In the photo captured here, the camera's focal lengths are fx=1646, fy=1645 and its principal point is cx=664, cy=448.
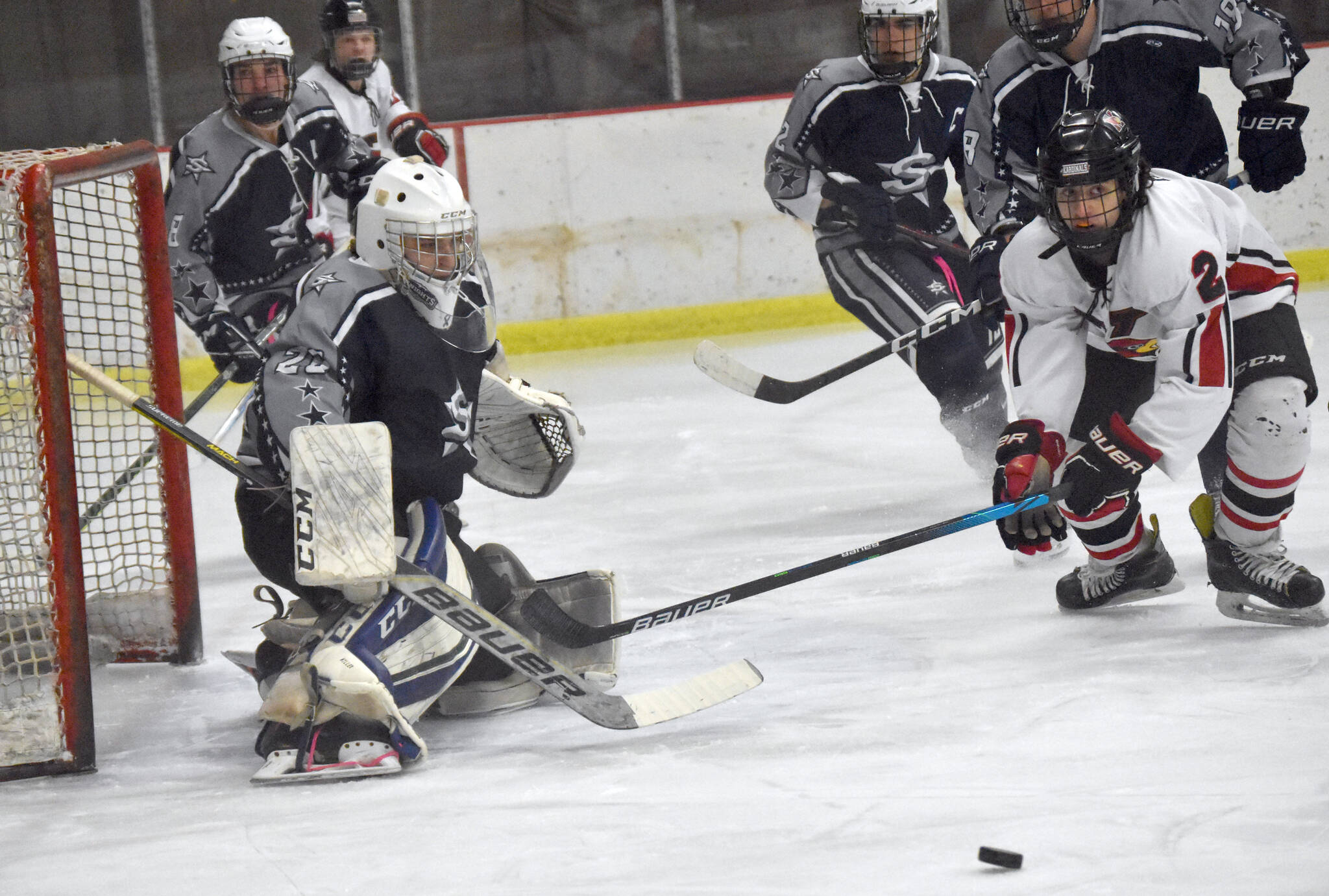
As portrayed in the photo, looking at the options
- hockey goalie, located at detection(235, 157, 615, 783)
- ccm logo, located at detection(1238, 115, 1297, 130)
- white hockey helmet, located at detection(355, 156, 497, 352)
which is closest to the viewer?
hockey goalie, located at detection(235, 157, 615, 783)

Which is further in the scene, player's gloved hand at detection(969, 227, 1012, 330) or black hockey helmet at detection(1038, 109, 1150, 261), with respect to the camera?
player's gloved hand at detection(969, 227, 1012, 330)

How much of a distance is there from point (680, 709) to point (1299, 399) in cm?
110

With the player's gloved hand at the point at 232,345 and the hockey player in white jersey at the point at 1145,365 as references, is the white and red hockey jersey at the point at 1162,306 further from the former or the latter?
the player's gloved hand at the point at 232,345

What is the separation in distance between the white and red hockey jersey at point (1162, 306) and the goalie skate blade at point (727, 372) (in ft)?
4.40

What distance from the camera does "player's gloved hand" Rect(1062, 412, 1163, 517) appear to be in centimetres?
250

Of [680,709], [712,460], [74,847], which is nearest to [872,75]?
[712,460]

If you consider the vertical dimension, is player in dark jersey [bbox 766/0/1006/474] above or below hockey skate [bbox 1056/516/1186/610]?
above

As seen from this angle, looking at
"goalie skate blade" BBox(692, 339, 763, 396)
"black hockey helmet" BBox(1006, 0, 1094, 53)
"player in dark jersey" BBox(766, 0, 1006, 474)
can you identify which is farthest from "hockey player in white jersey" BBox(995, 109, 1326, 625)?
"goalie skate blade" BBox(692, 339, 763, 396)

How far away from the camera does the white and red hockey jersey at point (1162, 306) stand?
247 centimetres

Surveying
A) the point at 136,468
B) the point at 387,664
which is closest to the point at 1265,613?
the point at 387,664

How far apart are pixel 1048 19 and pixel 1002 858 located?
1.95 m

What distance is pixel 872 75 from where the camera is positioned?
4.05 metres

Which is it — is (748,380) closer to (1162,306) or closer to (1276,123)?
(1276,123)

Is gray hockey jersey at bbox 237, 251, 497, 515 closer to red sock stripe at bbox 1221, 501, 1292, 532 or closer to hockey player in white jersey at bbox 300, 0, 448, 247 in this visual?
red sock stripe at bbox 1221, 501, 1292, 532
